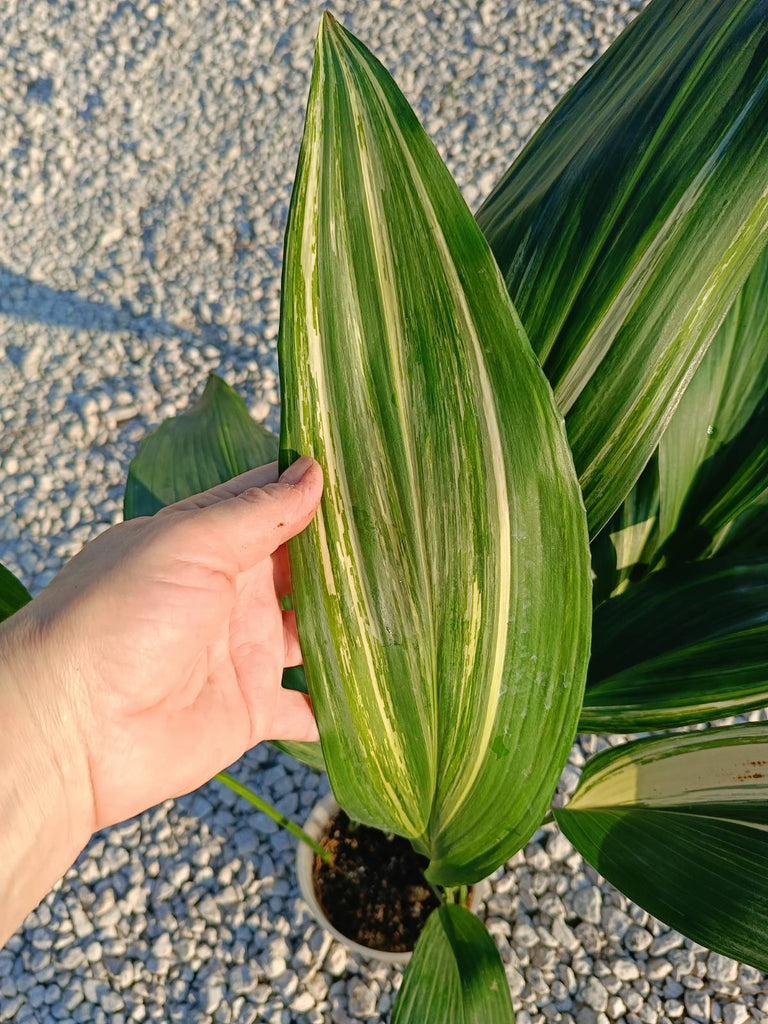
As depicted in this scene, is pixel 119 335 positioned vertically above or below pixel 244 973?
above

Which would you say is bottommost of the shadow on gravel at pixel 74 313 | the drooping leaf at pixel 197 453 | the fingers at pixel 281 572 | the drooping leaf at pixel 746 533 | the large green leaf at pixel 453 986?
the large green leaf at pixel 453 986

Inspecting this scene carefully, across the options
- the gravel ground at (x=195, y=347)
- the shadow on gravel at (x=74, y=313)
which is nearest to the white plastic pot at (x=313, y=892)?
the gravel ground at (x=195, y=347)

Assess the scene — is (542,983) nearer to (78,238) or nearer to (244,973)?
(244,973)

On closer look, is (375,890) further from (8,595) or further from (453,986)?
(8,595)

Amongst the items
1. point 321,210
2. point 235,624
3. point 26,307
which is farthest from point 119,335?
point 321,210

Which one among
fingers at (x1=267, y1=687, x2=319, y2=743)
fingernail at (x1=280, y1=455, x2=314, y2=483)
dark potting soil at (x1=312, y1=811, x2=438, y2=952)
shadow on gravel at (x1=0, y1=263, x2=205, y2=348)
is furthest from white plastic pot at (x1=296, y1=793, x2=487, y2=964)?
shadow on gravel at (x1=0, y1=263, x2=205, y2=348)

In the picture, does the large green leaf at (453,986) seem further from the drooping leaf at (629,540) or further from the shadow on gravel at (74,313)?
the shadow on gravel at (74,313)

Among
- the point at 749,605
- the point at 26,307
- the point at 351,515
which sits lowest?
the point at 749,605

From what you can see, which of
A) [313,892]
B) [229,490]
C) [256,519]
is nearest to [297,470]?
[256,519]
